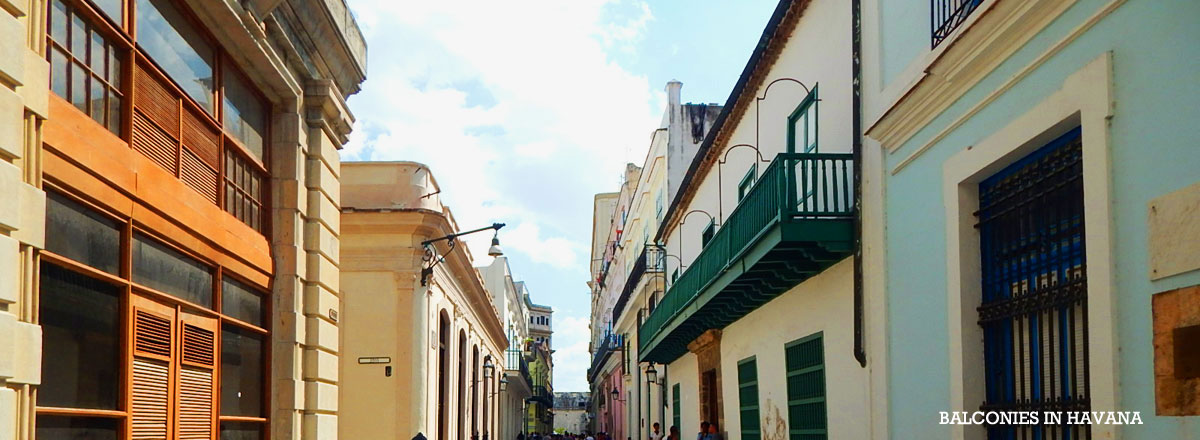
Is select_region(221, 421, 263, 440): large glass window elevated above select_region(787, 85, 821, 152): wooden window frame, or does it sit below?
below

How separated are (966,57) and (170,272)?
540 centimetres

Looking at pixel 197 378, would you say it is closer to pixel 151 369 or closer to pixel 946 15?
pixel 151 369

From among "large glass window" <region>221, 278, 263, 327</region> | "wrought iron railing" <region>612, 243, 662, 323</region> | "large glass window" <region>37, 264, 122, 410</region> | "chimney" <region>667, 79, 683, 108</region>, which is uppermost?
"chimney" <region>667, 79, 683, 108</region>

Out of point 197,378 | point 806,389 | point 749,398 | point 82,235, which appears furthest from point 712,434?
point 82,235

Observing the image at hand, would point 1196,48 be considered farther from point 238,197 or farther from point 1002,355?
point 238,197

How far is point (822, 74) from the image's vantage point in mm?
12422

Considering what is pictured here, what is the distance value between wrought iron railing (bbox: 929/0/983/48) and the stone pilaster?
218 inches

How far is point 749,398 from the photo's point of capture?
1672 centimetres

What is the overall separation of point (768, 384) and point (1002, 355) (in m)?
7.57

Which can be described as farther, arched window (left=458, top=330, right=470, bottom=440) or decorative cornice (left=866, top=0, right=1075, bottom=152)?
arched window (left=458, top=330, right=470, bottom=440)

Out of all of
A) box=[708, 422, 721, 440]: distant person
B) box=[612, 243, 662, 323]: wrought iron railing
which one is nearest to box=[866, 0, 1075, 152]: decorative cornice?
box=[708, 422, 721, 440]: distant person

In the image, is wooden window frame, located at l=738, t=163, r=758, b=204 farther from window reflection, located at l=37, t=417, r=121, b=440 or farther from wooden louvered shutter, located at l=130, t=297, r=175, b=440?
window reflection, located at l=37, t=417, r=121, b=440

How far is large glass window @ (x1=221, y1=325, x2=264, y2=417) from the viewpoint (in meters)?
8.82

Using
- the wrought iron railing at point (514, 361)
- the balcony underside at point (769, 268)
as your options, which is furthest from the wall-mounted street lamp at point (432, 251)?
the wrought iron railing at point (514, 361)
